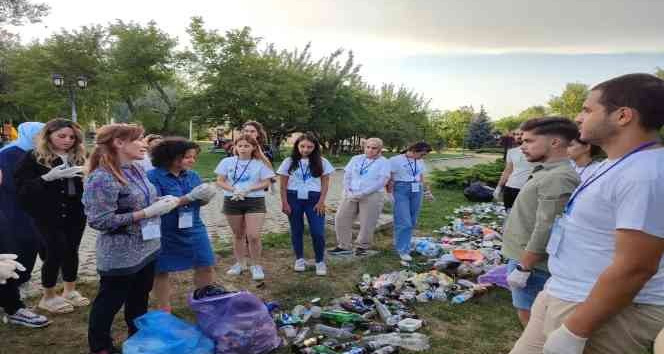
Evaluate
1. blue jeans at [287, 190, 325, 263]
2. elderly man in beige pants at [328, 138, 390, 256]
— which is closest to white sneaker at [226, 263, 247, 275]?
blue jeans at [287, 190, 325, 263]

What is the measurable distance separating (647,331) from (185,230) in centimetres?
309

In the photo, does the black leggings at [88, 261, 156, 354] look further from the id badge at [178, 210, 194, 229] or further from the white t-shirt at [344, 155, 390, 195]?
the white t-shirt at [344, 155, 390, 195]

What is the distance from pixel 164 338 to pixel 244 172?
2206mm

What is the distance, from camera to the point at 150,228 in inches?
113

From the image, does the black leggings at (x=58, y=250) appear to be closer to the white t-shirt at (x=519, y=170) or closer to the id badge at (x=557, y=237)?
the id badge at (x=557, y=237)

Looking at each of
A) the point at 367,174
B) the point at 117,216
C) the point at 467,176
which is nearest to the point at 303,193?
the point at 367,174

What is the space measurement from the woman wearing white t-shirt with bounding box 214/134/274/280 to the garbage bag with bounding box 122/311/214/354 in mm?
1796

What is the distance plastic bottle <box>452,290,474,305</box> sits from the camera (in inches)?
169

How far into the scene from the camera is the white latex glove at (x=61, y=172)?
343 centimetres

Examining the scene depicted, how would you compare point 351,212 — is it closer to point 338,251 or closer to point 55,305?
point 338,251

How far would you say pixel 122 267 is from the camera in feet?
8.96

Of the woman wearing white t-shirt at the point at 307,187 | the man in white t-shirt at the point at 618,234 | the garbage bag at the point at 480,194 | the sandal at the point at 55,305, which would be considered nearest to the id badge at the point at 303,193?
the woman wearing white t-shirt at the point at 307,187

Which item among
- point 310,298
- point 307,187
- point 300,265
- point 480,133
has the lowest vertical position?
point 310,298

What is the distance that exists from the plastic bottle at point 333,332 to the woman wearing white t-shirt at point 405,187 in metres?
2.45
